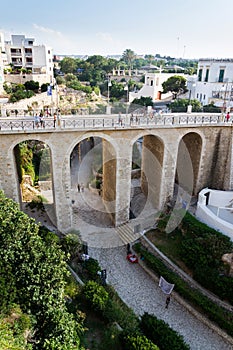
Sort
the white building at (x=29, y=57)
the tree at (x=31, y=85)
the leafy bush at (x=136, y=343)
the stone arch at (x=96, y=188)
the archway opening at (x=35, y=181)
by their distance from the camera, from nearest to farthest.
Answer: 1. the leafy bush at (x=136, y=343)
2. the stone arch at (x=96, y=188)
3. the archway opening at (x=35, y=181)
4. the tree at (x=31, y=85)
5. the white building at (x=29, y=57)

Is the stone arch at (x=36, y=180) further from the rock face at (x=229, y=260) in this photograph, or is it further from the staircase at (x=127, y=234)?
the rock face at (x=229, y=260)

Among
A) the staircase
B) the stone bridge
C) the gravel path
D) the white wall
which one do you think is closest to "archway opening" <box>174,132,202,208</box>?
the stone bridge

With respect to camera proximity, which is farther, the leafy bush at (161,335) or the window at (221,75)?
the window at (221,75)

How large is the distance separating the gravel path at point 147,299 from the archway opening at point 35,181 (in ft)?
17.1

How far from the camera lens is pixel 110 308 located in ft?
41.4

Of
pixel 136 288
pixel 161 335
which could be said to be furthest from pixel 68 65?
pixel 161 335

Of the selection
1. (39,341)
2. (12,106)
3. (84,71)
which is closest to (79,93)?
(12,106)

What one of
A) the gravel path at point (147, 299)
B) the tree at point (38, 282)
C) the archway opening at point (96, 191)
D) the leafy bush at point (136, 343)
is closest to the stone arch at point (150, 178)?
the archway opening at point (96, 191)

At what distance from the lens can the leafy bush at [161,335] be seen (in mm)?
11804

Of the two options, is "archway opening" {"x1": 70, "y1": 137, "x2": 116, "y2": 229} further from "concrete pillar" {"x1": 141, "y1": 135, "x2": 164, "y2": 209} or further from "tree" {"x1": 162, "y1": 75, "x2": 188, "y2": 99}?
"tree" {"x1": 162, "y1": 75, "x2": 188, "y2": 99}

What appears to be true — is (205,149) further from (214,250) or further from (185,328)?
(185,328)

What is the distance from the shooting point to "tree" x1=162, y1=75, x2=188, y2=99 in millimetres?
49281

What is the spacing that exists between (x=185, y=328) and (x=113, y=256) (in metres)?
6.44

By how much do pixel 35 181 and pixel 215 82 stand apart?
2808 centimetres
